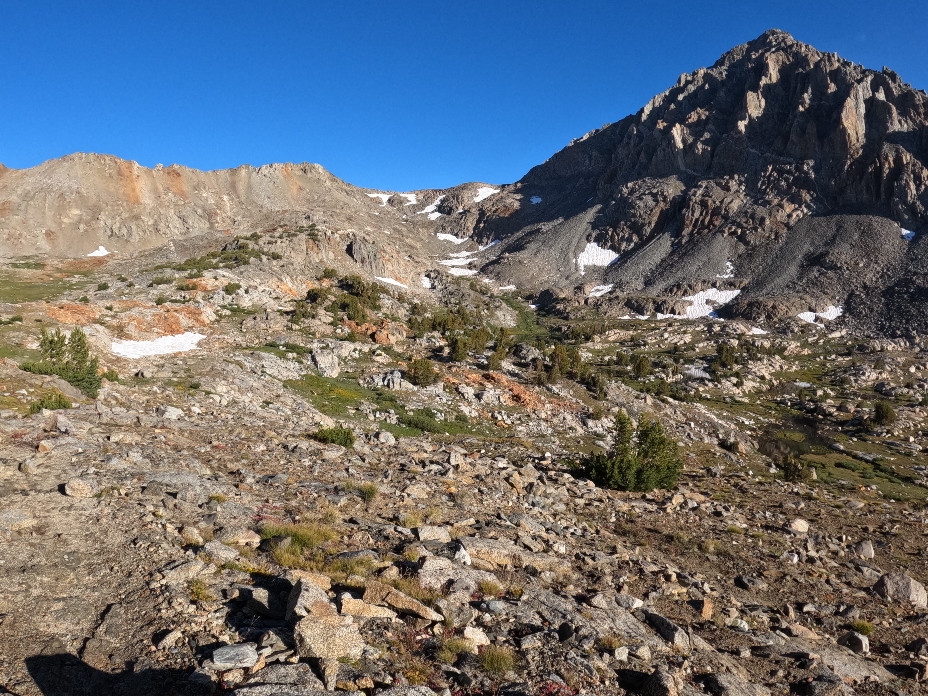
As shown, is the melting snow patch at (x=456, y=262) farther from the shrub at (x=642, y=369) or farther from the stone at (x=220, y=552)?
the stone at (x=220, y=552)

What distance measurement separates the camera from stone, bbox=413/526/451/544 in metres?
8.95

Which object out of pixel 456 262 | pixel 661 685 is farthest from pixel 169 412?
pixel 456 262

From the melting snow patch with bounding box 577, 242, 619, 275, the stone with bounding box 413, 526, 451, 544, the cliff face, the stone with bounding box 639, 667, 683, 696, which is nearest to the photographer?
A: the stone with bounding box 639, 667, 683, 696

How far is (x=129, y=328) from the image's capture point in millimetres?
27750

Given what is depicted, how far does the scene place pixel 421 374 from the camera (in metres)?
29.9

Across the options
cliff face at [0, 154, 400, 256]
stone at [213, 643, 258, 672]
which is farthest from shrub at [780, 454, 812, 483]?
cliff face at [0, 154, 400, 256]

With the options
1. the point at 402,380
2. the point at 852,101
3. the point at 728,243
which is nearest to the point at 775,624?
the point at 402,380

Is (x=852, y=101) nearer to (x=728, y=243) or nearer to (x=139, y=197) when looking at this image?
(x=728, y=243)

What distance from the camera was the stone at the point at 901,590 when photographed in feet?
31.7

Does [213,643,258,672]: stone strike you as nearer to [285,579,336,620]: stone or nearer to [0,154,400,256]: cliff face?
[285,579,336,620]: stone

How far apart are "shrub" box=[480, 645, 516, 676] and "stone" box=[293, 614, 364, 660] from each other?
1.37 metres

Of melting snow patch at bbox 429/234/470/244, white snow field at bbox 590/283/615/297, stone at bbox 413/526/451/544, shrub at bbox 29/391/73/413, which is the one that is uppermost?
melting snow patch at bbox 429/234/470/244

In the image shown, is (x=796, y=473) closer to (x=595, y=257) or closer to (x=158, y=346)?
(x=158, y=346)

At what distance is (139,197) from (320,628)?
127 metres
